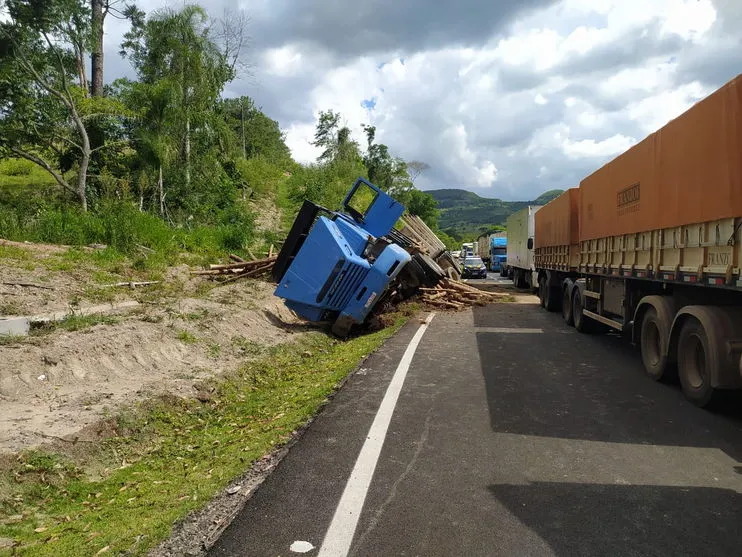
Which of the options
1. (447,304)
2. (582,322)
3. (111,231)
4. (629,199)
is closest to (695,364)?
(629,199)

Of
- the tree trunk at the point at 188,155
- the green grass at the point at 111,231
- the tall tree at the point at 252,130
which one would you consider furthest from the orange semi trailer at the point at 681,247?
the tall tree at the point at 252,130

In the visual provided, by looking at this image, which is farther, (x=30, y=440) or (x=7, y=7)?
(x=7, y=7)

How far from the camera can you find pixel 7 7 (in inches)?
664

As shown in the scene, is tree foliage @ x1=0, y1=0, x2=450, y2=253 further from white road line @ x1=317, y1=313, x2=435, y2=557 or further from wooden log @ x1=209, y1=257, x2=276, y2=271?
white road line @ x1=317, y1=313, x2=435, y2=557

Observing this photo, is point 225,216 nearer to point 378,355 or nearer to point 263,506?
point 378,355

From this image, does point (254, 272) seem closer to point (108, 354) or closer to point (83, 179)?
point (83, 179)

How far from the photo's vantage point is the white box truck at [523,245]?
21969 mm

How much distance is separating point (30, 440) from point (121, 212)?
14686 millimetres

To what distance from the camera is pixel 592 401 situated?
6.31 metres

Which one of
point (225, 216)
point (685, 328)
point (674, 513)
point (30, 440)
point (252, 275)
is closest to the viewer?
point (674, 513)

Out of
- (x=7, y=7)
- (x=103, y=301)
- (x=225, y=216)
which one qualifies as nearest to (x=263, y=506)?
(x=103, y=301)

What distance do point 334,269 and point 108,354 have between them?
4.91m

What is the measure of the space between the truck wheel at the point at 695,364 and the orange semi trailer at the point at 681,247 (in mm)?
13

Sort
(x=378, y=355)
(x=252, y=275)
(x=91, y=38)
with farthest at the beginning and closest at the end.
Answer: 1. (x=91, y=38)
2. (x=252, y=275)
3. (x=378, y=355)
